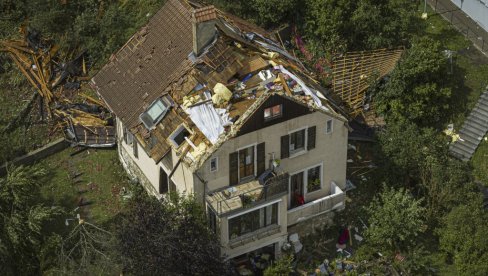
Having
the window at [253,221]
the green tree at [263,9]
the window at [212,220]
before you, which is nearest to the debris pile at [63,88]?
the green tree at [263,9]

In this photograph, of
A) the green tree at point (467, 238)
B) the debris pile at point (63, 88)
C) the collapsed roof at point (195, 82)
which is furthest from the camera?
the debris pile at point (63, 88)

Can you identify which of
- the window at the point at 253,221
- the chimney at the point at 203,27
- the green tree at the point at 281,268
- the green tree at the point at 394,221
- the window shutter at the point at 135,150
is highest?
the chimney at the point at 203,27

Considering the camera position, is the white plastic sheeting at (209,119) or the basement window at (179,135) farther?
the basement window at (179,135)

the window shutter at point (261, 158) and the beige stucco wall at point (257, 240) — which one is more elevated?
the window shutter at point (261, 158)

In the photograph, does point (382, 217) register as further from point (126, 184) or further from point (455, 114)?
point (126, 184)

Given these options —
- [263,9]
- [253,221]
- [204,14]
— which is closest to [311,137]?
[253,221]

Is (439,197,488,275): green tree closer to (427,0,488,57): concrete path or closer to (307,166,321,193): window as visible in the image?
(307,166,321,193): window

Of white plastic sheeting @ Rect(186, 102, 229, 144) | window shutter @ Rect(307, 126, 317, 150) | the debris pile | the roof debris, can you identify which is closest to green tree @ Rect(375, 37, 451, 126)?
the roof debris

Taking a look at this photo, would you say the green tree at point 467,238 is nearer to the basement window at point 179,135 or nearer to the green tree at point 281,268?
the green tree at point 281,268

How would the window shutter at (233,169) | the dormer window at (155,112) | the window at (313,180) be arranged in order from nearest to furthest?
the window shutter at (233,169) < the dormer window at (155,112) < the window at (313,180)
